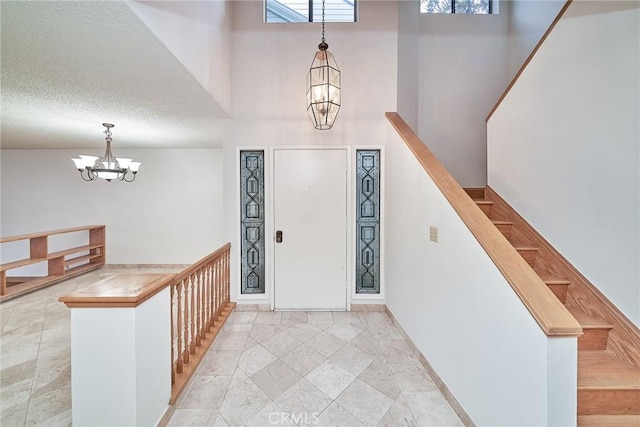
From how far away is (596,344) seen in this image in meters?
1.38

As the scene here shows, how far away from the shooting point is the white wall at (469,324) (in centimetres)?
94

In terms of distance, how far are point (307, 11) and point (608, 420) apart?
427 cm

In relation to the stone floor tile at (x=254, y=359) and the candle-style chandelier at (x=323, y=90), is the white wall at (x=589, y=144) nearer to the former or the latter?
the candle-style chandelier at (x=323, y=90)

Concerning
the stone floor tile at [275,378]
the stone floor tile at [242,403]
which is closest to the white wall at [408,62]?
the stone floor tile at [275,378]

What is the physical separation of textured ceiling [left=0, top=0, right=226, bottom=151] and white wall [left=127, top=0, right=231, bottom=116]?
61 millimetres

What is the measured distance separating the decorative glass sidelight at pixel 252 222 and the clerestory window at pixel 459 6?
3.07 m

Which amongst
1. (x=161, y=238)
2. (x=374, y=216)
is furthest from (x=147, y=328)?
(x=161, y=238)

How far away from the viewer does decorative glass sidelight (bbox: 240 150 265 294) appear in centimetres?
284

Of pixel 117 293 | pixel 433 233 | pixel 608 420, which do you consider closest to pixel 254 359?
pixel 117 293

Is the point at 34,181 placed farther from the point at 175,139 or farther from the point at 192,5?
the point at 192,5

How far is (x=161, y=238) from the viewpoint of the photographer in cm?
468

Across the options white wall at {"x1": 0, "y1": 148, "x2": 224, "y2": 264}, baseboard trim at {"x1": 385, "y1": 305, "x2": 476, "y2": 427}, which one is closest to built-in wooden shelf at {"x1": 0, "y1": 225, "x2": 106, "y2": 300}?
white wall at {"x1": 0, "y1": 148, "x2": 224, "y2": 264}

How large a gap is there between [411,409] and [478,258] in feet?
3.55

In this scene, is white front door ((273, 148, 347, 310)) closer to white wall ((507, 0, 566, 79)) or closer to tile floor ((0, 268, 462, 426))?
tile floor ((0, 268, 462, 426))
